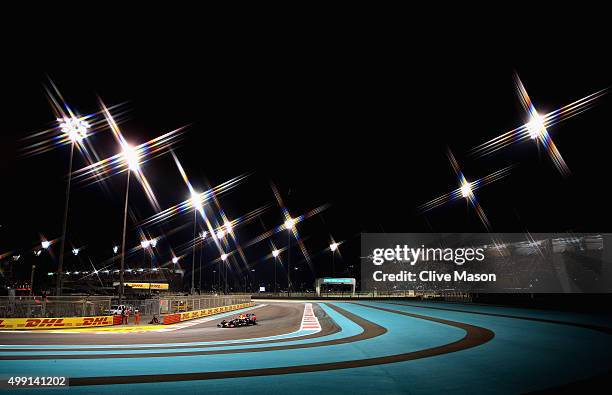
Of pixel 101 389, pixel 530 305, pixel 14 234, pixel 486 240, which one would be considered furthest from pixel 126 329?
pixel 14 234

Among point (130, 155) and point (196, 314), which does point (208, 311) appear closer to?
point (196, 314)

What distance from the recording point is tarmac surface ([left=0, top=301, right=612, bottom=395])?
912cm

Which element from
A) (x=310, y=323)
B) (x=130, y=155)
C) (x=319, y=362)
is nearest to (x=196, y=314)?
(x=310, y=323)

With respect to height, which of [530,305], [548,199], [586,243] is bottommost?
[530,305]

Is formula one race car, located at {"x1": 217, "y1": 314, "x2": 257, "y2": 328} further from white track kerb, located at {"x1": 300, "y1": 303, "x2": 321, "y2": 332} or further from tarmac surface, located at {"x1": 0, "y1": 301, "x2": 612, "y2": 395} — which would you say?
tarmac surface, located at {"x1": 0, "y1": 301, "x2": 612, "y2": 395}

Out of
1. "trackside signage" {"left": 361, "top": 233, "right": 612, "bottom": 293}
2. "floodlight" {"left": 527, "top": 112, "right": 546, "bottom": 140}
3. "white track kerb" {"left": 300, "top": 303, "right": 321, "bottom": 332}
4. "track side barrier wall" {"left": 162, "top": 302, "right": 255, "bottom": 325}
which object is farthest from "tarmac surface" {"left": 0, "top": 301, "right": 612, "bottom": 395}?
"trackside signage" {"left": 361, "top": 233, "right": 612, "bottom": 293}

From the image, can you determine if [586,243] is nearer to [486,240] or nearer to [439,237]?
[486,240]

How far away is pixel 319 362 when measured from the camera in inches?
476

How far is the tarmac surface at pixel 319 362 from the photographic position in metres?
9.12

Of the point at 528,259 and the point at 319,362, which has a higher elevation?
the point at 528,259

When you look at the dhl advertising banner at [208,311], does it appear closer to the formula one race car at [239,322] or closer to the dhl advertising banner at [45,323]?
the formula one race car at [239,322]

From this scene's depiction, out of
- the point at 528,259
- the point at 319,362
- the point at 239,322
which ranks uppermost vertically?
the point at 528,259

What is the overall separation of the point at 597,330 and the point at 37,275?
122m

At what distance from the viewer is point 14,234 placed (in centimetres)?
9312
